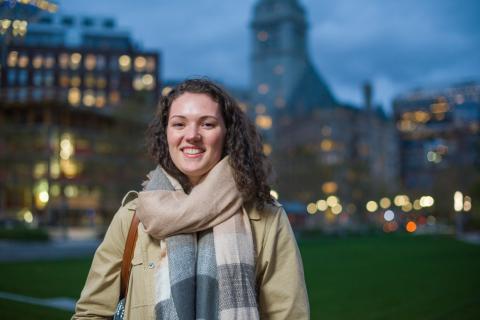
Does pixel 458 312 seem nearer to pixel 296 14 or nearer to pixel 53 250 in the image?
pixel 53 250

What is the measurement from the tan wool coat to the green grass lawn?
7.56 m

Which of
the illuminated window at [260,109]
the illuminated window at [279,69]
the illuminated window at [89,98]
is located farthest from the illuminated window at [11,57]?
the illuminated window at [279,69]

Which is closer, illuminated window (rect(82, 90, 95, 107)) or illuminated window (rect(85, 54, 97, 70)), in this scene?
illuminated window (rect(85, 54, 97, 70))

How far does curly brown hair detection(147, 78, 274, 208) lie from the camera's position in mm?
3189

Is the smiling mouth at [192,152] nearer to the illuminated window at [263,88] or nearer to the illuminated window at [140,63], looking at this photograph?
the illuminated window at [140,63]

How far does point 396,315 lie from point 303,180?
50779 millimetres

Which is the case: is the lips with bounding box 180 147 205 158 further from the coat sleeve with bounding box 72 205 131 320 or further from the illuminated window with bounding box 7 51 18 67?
the illuminated window with bounding box 7 51 18 67

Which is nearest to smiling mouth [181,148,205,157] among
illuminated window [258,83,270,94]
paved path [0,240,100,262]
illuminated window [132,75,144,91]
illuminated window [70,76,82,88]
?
paved path [0,240,100,262]

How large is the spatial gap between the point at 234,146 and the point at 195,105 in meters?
0.36

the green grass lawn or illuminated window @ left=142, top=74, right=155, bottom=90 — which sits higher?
illuminated window @ left=142, top=74, right=155, bottom=90

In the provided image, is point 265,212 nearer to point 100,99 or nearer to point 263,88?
point 100,99

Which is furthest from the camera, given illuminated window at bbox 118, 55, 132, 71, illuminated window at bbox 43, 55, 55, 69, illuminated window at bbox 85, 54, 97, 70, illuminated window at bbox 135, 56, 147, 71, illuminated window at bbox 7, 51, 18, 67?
illuminated window at bbox 118, 55, 132, 71

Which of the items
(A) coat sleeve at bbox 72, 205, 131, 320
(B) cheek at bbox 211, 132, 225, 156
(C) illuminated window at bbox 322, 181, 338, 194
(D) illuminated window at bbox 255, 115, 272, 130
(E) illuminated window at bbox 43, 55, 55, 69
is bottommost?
(C) illuminated window at bbox 322, 181, 338, 194

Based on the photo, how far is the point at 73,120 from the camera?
6725 centimetres
